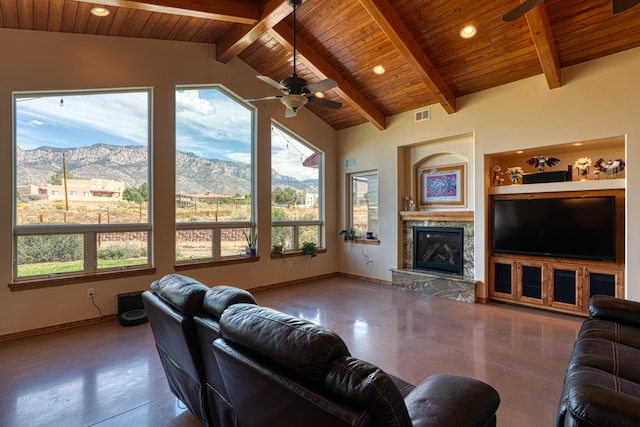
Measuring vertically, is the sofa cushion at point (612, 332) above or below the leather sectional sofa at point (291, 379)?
below

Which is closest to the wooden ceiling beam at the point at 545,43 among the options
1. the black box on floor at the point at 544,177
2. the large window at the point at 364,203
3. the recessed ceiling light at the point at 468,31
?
the recessed ceiling light at the point at 468,31

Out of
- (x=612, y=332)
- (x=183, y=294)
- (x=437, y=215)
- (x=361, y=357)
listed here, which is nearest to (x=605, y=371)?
(x=612, y=332)

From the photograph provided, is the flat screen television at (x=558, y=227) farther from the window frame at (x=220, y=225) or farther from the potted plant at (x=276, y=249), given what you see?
the window frame at (x=220, y=225)

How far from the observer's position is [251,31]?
14.2ft

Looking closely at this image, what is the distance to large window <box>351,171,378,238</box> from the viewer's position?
6883 mm

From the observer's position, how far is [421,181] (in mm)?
6395

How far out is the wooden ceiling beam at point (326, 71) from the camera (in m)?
4.57

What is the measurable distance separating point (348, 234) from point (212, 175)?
3083mm

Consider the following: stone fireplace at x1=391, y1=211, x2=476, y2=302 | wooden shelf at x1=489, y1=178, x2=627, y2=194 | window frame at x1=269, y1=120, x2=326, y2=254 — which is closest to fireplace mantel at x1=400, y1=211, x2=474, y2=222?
stone fireplace at x1=391, y1=211, x2=476, y2=302

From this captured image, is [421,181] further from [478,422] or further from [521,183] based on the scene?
[478,422]

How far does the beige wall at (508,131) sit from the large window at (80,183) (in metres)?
4.09

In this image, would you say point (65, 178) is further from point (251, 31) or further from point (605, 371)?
point (605, 371)

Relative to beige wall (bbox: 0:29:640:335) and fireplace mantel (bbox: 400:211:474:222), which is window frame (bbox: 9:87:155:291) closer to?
beige wall (bbox: 0:29:640:335)

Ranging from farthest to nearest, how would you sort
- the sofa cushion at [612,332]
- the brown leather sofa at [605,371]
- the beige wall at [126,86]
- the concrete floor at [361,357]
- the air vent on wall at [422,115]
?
the air vent on wall at [422,115], the beige wall at [126,86], the concrete floor at [361,357], the sofa cushion at [612,332], the brown leather sofa at [605,371]
